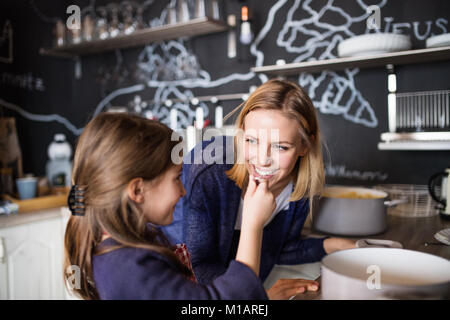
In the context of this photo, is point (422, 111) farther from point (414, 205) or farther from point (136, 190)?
point (136, 190)

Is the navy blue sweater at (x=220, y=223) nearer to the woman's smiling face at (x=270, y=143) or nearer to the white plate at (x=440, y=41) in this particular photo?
the woman's smiling face at (x=270, y=143)

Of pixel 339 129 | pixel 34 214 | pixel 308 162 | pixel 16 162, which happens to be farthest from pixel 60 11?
pixel 308 162

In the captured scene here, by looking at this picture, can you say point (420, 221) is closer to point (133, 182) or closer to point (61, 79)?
point (133, 182)

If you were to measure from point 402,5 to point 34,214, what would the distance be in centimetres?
192

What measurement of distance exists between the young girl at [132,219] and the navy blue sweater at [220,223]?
0.22 metres

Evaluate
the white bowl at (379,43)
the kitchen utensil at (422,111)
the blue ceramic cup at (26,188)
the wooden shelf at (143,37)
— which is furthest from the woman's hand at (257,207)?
the blue ceramic cup at (26,188)

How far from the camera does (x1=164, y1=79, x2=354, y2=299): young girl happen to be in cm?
98

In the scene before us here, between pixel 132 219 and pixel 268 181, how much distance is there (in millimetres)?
367

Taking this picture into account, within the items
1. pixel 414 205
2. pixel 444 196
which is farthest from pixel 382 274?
pixel 444 196

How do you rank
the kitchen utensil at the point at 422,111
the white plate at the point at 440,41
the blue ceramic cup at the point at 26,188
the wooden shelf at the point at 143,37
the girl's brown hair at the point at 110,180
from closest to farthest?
the girl's brown hair at the point at 110,180
the white plate at the point at 440,41
the kitchen utensil at the point at 422,111
the blue ceramic cup at the point at 26,188
the wooden shelf at the point at 143,37

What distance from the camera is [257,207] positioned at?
28.7 inches

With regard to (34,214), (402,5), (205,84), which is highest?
(402,5)

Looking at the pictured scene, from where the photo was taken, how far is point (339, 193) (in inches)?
53.3

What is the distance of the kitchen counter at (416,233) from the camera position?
0.99m
